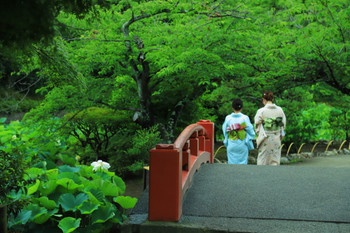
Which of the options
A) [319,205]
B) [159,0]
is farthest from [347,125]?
[319,205]

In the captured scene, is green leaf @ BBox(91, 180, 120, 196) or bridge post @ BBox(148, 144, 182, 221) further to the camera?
green leaf @ BBox(91, 180, 120, 196)

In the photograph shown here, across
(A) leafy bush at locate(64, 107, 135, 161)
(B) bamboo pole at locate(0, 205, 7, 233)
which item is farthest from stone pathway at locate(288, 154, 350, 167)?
(B) bamboo pole at locate(0, 205, 7, 233)

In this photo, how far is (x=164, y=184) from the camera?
3.60m

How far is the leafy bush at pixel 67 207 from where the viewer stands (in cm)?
382

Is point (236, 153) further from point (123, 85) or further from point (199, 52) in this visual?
point (123, 85)

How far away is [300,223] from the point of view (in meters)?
3.53

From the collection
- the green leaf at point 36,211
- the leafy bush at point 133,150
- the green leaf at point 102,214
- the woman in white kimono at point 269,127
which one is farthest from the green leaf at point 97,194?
the leafy bush at point 133,150

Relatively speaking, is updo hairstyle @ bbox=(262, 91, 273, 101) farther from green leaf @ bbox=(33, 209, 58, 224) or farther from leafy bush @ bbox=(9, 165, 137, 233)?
green leaf @ bbox=(33, 209, 58, 224)

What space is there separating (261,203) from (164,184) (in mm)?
1182

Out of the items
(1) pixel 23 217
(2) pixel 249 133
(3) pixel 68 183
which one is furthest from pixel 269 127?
(1) pixel 23 217

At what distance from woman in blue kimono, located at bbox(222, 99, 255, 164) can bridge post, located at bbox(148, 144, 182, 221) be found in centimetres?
321

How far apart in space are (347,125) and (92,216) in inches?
512

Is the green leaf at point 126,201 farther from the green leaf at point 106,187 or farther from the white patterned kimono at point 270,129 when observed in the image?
the white patterned kimono at point 270,129

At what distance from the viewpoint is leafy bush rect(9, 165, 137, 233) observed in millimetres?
3818
